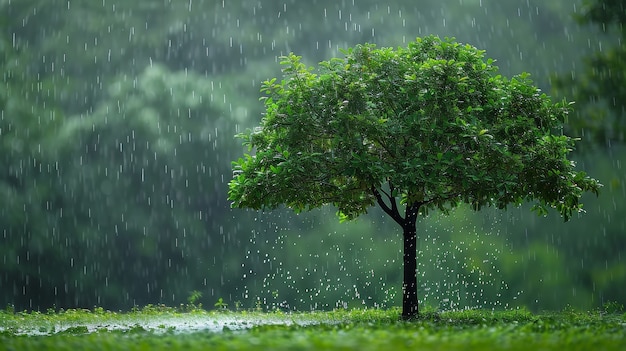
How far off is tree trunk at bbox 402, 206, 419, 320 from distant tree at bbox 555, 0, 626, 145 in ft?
25.4

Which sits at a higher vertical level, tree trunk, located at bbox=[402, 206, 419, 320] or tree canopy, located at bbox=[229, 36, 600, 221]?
tree canopy, located at bbox=[229, 36, 600, 221]

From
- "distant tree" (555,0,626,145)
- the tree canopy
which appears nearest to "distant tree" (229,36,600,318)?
the tree canopy

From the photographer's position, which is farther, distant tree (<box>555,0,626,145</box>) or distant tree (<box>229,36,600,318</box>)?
distant tree (<box>555,0,626,145</box>)

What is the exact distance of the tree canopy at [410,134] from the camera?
47.2 ft

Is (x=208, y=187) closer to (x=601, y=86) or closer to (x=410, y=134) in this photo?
(x=601, y=86)

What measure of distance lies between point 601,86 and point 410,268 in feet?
30.5

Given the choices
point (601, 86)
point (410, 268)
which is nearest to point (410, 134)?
point (410, 268)

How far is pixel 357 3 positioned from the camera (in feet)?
106

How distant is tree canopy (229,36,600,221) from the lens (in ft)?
47.2

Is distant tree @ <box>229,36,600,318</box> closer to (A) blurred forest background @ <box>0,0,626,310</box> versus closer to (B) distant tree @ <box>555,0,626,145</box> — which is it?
(B) distant tree @ <box>555,0,626,145</box>

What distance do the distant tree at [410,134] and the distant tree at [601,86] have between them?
6417 millimetres

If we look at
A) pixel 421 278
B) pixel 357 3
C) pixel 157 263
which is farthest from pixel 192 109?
pixel 421 278

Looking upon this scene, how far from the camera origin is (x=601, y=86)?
70.8 feet

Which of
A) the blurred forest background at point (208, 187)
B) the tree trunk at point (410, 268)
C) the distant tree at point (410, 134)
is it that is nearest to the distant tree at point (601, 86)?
the blurred forest background at point (208, 187)
